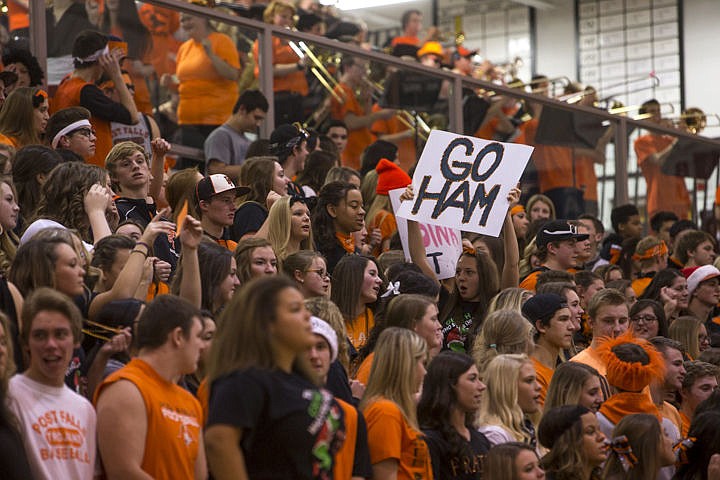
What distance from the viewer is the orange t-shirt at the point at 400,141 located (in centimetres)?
1199

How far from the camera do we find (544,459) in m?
6.68

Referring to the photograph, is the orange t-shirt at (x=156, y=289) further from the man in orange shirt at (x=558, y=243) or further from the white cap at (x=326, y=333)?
the man in orange shirt at (x=558, y=243)

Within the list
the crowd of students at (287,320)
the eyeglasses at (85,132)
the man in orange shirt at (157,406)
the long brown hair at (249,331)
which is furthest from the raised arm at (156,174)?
the long brown hair at (249,331)

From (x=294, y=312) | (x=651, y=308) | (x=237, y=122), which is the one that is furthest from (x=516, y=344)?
(x=237, y=122)

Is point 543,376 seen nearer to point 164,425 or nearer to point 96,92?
point 164,425

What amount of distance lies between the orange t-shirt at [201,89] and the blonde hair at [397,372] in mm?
5076

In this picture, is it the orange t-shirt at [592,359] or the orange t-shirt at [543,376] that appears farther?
the orange t-shirt at [592,359]

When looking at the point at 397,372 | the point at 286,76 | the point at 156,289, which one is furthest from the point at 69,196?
the point at 286,76

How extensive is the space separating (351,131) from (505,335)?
15.1 ft

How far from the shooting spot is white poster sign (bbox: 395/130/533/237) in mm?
8977

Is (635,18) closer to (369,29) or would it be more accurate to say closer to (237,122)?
(369,29)

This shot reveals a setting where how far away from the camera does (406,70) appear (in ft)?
40.9

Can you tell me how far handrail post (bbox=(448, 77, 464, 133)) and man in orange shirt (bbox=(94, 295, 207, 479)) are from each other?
7.68 m

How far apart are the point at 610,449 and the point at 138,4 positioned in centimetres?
521
